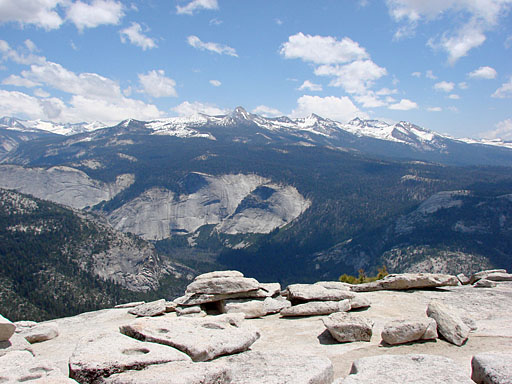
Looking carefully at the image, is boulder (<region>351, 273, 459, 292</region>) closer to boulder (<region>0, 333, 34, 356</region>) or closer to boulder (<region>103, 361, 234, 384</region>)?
boulder (<region>103, 361, 234, 384</region>)

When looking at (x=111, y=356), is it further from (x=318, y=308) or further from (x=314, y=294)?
(x=314, y=294)

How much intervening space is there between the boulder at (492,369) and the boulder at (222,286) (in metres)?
15.6

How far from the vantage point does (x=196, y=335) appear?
42.4 feet

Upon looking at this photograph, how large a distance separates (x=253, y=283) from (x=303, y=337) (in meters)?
8.76

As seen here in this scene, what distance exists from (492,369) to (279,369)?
5.67 metres

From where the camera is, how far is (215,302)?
24.8m

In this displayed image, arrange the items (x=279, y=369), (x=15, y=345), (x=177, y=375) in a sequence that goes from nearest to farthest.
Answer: (x=177, y=375) → (x=279, y=369) → (x=15, y=345)

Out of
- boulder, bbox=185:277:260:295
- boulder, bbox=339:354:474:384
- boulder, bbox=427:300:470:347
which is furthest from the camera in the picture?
boulder, bbox=185:277:260:295

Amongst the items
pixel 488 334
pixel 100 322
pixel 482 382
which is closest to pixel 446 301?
pixel 488 334

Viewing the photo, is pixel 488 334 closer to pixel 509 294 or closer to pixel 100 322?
pixel 509 294

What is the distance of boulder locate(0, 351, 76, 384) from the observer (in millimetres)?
9867

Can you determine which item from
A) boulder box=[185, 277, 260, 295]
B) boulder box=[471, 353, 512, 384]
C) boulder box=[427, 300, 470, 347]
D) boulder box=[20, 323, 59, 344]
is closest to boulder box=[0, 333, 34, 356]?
boulder box=[20, 323, 59, 344]

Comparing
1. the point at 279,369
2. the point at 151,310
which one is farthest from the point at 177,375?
the point at 151,310

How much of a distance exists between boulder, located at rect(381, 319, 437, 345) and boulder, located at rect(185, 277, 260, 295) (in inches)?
457
